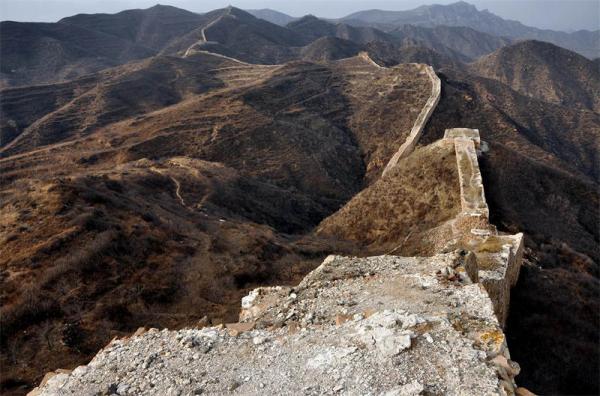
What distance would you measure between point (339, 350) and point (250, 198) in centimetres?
3206

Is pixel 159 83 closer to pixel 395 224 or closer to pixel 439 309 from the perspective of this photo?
pixel 395 224

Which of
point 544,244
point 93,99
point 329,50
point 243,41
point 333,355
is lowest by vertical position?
point 544,244

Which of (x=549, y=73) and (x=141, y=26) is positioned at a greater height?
(x=141, y=26)

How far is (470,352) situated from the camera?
7.10 metres

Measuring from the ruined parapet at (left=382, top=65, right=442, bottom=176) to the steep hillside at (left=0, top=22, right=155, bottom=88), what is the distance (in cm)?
10624

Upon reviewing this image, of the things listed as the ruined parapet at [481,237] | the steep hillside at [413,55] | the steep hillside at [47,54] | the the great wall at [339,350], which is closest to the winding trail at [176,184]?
the ruined parapet at [481,237]

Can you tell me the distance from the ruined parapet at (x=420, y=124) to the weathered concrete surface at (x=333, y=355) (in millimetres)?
32404

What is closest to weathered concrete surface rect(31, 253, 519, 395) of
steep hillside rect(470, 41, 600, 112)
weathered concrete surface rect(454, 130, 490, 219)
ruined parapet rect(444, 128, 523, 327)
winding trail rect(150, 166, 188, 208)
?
ruined parapet rect(444, 128, 523, 327)

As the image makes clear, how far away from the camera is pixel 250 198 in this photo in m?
39.0

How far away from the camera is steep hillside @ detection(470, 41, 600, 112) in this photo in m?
126

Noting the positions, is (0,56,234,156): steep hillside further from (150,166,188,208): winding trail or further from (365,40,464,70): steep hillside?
(365,40,464,70): steep hillside

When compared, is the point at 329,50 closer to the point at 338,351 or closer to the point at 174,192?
the point at 174,192

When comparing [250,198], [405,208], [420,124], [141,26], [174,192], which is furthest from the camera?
[141,26]

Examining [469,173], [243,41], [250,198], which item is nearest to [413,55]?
[243,41]
